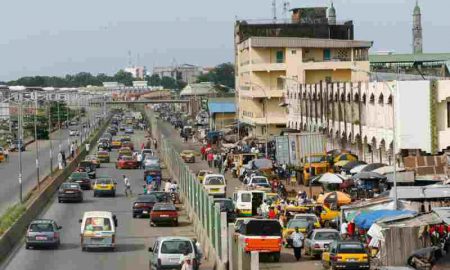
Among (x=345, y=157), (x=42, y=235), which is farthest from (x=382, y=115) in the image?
(x=42, y=235)

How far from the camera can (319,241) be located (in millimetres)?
35562

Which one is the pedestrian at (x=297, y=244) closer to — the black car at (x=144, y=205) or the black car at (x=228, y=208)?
the black car at (x=228, y=208)

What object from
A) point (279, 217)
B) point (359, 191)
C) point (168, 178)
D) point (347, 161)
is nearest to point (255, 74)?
point (168, 178)

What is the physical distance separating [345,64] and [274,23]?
18.7 metres

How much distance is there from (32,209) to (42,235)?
1362 centimetres

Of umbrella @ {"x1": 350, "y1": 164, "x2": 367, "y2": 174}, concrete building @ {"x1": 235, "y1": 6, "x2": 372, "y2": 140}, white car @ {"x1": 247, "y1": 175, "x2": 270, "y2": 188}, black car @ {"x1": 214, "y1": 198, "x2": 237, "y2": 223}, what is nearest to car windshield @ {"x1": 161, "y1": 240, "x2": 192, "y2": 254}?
black car @ {"x1": 214, "y1": 198, "x2": 237, "y2": 223}

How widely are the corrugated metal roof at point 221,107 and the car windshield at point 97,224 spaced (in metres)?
110

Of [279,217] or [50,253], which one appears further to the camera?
[279,217]

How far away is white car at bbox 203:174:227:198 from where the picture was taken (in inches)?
2345

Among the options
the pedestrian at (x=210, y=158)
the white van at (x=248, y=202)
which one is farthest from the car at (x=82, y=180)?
the white van at (x=248, y=202)

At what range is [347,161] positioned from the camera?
66.2 m

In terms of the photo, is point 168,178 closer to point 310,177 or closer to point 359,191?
point 310,177

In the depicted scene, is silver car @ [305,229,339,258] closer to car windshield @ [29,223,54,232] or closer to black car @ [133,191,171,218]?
car windshield @ [29,223,54,232]

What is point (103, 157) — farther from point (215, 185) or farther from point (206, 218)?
point (206, 218)
